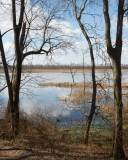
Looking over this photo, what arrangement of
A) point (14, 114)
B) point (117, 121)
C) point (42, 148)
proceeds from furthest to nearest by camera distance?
point (14, 114)
point (42, 148)
point (117, 121)

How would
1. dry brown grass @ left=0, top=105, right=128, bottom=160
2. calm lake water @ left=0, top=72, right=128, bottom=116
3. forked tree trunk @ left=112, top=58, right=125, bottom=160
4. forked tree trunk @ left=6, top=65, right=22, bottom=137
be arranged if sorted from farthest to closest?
calm lake water @ left=0, top=72, right=128, bottom=116
forked tree trunk @ left=6, top=65, right=22, bottom=137
dry brown grass @ left=0, top=105, right=128, bottom=160
forked tree trunk @ left=112, top=58, right=125, bottom=160

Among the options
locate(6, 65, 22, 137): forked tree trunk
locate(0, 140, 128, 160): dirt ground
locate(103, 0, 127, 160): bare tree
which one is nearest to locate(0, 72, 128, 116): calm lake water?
locate(6, 65, 22, 137): forked tree trunk

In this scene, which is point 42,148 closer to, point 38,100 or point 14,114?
point 14,114

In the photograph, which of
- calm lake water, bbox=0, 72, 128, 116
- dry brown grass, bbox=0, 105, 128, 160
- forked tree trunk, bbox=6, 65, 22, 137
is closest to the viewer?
dry brown grass, bbox=0, 105, 128, 160

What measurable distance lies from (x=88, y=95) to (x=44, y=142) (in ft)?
43.9

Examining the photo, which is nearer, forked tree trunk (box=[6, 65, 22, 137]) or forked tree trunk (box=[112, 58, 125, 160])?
forked tree trunk (box=[112, 58, 125, 160])

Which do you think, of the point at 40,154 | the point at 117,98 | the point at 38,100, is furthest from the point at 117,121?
the point at 38,100

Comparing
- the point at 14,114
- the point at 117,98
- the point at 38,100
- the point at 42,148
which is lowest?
the point at 38,100

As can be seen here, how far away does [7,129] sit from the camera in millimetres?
7121

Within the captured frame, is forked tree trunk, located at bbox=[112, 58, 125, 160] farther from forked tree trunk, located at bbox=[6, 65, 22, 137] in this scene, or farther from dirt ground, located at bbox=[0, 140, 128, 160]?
forked tree trunk, located at bbox=[6, 65, 22, 137]

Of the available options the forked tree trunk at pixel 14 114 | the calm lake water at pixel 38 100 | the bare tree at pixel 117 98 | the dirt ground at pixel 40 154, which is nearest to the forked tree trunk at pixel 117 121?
the bare tree at pixel 117 98

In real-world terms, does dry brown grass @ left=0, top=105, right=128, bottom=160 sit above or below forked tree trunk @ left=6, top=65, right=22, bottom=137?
below

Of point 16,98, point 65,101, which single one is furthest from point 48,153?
point 65,101

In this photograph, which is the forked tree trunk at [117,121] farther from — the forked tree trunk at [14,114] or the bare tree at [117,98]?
the forked tree trunk at [14,114]
